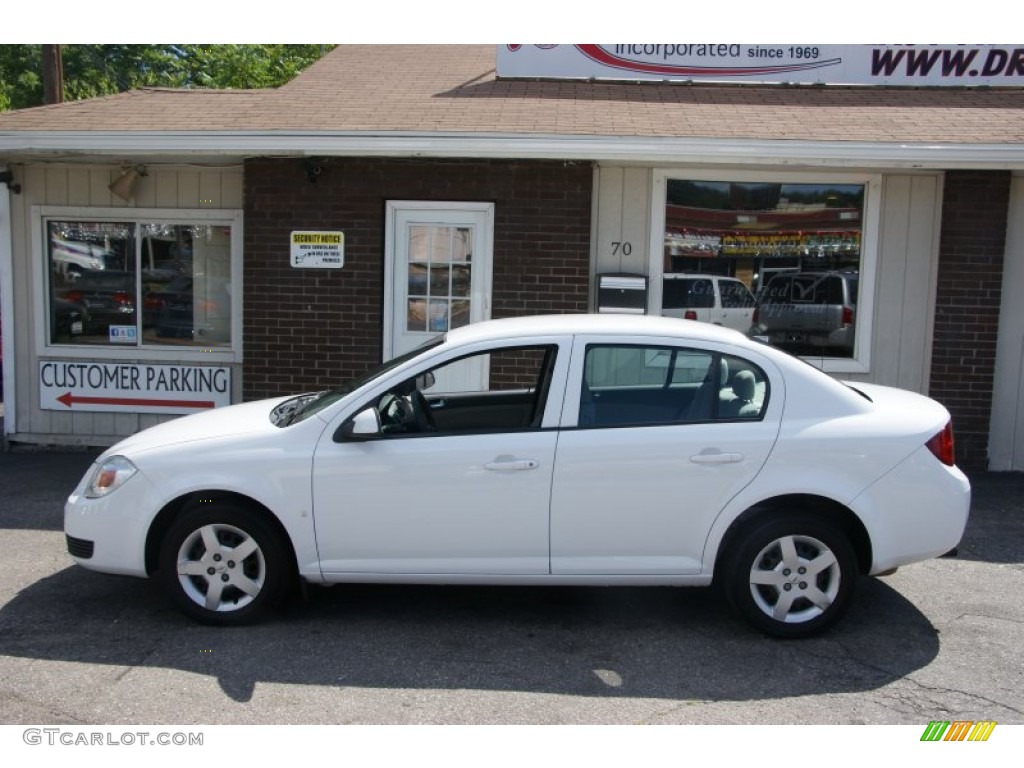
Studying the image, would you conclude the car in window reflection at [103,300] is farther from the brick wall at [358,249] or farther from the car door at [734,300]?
the car door at [734,300]

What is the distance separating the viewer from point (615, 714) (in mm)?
4074

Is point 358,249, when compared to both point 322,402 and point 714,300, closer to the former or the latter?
point 714,300

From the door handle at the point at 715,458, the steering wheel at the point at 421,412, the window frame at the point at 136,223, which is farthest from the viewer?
the window frame at the point at 136,223

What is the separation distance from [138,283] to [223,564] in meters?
5.53

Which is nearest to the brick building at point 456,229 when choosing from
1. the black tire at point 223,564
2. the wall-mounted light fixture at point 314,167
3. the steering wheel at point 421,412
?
the wall-mounted light fixture at point 314,167

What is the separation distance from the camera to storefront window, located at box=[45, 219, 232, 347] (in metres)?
9.51

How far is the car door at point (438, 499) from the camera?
475cm

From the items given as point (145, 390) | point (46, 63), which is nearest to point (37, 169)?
point (145, 390)

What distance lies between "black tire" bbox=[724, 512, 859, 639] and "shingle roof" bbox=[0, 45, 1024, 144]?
4.14 metres

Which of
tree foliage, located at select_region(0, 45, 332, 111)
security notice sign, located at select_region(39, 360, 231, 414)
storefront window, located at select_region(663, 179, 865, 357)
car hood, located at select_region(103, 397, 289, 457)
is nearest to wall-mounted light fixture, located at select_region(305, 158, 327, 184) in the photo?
security notice sign, located at select_region(39, 360, 231, 414)

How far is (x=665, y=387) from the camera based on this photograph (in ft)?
16.2

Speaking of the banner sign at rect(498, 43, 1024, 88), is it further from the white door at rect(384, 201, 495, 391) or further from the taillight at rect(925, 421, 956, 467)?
the taillight at rect(925, 421, 956, 467)

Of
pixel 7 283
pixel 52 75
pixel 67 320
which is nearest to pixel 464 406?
pixel 67 320

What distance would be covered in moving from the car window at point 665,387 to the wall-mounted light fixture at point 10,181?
7.03m
